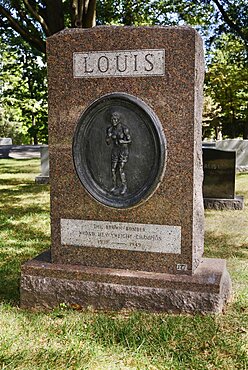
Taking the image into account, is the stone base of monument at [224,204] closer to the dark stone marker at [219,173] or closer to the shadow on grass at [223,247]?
the dark stone marker at [219,173]

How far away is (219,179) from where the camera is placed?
356 inches

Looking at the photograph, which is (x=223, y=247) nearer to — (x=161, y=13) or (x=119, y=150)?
(x=119, y=150)

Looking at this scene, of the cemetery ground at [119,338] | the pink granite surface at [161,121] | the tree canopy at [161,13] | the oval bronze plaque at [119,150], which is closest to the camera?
the cemetery ground at [119,338]

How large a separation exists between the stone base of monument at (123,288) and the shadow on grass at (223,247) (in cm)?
157

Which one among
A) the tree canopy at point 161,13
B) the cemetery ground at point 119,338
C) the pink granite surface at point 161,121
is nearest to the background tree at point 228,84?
the tree canopy at point 161,13

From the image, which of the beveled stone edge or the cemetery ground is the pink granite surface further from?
the cemetery ground

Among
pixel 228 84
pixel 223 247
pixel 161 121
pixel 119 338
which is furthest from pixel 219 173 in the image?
pixel 228 84

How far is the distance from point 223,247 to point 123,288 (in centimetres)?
259

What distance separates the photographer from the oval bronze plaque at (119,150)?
12.7 feet

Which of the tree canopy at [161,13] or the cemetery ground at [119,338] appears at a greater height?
the tree canopy at [161,13]

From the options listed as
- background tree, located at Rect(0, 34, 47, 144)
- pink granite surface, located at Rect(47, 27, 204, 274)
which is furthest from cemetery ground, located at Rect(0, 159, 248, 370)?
background tree, located at Rect(0, 34, 47, 144)

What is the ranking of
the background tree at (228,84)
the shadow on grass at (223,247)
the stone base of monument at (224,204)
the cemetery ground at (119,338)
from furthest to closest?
the background tree at (228,84) → the stone base of monument at (224,204) → the shadow on grass at (223,247) → the cemetery ground at (119,338)

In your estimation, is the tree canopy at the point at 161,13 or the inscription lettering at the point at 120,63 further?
the tree canopy at the point at 161,13

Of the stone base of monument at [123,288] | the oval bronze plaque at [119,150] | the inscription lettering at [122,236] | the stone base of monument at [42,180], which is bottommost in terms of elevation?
the stone base of monument at [123,288]
